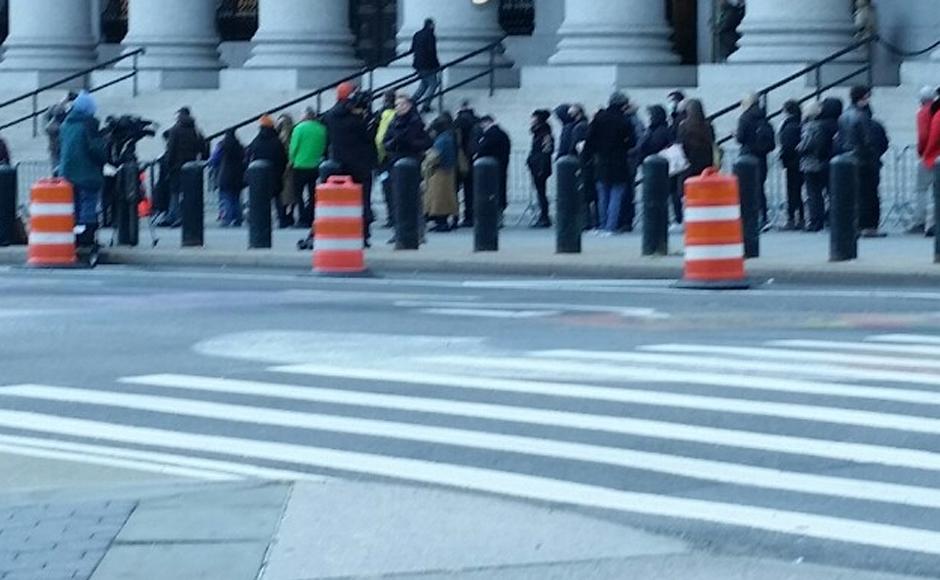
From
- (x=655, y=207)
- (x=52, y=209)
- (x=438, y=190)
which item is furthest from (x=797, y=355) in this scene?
(x=438, y=190)

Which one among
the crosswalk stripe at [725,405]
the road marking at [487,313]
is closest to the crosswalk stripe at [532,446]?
the crosswalk stripe at [725,405]

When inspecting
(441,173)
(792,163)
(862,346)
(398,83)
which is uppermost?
(398,83)

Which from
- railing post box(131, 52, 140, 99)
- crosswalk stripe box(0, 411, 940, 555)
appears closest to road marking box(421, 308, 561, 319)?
crosswalk stripe box(0, 411, 940, 555)

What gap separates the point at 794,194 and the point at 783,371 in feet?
54.4

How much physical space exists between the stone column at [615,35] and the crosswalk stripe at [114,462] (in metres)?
29.1

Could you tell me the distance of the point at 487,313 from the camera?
65.4 ft

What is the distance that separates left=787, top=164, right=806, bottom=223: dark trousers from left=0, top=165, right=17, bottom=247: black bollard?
8.84 m

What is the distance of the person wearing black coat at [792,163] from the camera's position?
31.0 m

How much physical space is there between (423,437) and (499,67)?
99.3ft

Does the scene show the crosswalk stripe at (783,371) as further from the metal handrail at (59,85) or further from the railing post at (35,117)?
the metal handrail at (59,85)

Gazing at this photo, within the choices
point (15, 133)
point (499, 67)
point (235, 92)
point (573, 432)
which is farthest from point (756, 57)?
point (573, 432)

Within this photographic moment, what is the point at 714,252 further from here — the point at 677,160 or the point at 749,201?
the point at 677,160

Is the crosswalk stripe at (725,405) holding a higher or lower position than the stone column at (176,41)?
lower

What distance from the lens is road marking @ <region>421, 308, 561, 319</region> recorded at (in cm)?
1961
